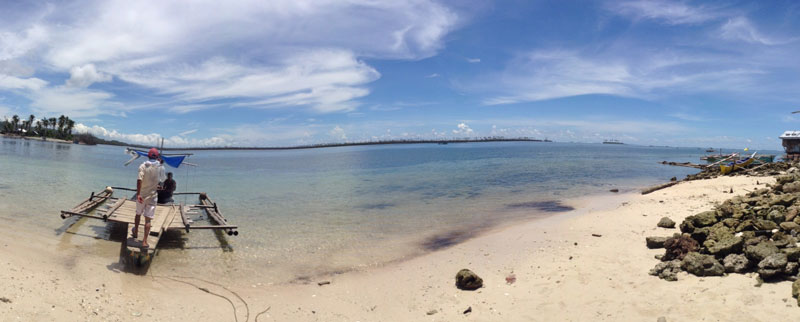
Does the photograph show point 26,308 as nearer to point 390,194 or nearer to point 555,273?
point 555,273

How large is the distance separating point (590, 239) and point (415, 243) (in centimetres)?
510

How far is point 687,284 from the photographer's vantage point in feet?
21.0

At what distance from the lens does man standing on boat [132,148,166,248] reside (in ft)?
28.7

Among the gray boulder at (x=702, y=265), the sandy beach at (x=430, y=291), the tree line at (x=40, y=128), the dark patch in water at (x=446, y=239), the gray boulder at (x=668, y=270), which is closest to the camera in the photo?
the sandy beach at (x=430, y=291)

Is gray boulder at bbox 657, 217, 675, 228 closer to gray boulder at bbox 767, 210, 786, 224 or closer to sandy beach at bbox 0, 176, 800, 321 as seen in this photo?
sandy beach at bbox 0, 176, 800, 321

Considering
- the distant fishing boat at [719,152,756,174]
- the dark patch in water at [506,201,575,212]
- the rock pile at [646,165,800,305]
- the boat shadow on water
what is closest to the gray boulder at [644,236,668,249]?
the rock pile at [646,165,800,305]

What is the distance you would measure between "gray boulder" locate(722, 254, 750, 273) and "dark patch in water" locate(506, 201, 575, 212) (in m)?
11.2

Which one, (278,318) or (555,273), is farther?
(555,273)

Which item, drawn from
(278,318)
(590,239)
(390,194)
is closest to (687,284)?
(590,239)

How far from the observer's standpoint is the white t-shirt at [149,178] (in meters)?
8.77

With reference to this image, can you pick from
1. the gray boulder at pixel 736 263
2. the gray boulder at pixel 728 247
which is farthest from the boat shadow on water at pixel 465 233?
the gray boulder at pixel 736 263

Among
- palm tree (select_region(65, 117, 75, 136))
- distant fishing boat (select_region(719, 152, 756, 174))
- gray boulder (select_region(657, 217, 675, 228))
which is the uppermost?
palm tree (select_region(65, 117, 75, 136))

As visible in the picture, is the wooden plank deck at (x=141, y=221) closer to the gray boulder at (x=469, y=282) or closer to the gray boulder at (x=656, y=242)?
A: the gray boulder at (x=469, y=282)

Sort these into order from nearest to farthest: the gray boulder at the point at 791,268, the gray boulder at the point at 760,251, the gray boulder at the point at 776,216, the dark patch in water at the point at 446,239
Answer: the gray boulder at the point at 791,268, the gray boulder at the point at 760,251, the gray boulder at the point at 776,216, the dark patch in water at the point at 446,239
